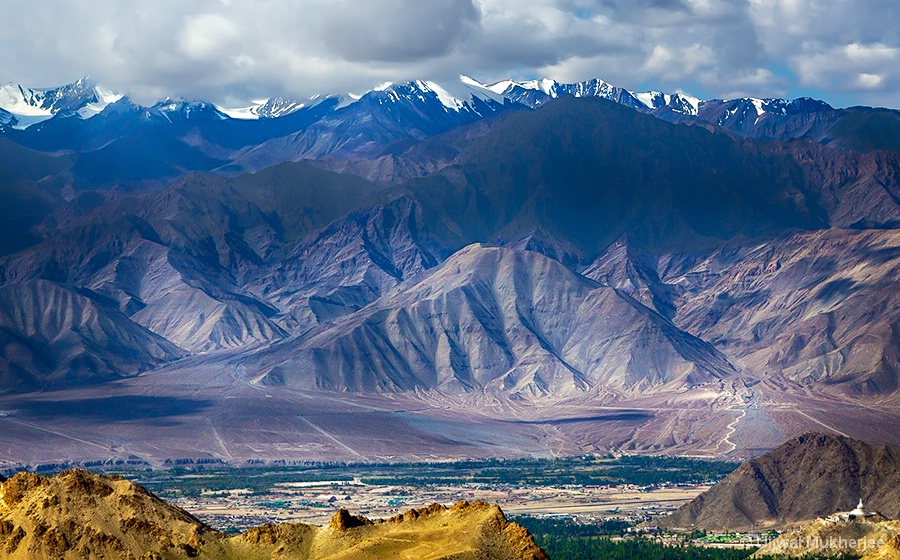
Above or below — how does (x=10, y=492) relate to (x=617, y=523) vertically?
above

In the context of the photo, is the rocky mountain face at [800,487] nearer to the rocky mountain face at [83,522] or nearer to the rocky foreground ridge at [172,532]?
the rocky foreground ridge at [172,532]

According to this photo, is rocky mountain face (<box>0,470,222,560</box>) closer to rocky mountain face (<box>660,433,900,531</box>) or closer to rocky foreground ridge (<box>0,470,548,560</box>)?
rocky foreground ridge (<box>0,470,548,560</box>)

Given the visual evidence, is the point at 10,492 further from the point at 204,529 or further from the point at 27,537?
the point at 204,529

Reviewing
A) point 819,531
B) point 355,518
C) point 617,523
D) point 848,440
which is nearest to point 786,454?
point 848,440

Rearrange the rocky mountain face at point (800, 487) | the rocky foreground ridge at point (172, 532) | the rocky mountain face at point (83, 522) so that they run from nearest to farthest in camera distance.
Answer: the rocky foreground ridge at point (172, 532)
the rocky mountain face at point (83, 522)
the rocky mountain face at point (800, 487)

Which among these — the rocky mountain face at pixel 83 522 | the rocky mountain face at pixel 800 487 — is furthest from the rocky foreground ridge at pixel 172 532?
the rocky mountain face at pixel 800 487
